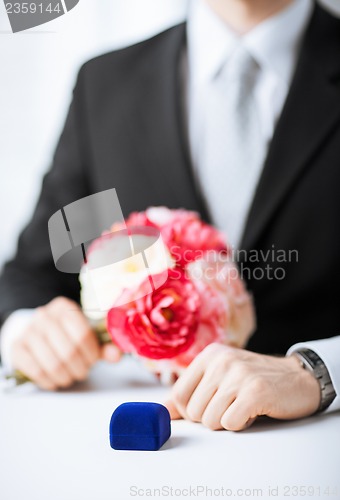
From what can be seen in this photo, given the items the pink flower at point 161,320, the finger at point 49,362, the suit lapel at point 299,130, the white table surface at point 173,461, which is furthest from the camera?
the suit lapel at point 299,130

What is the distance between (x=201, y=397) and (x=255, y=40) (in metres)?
0.47

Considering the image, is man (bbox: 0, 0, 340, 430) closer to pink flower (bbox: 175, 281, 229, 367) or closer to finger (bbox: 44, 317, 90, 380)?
finger (bbox: 44, 317, 90, 380)

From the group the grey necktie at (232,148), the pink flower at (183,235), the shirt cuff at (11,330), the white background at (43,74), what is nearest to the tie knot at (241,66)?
the grey necktie at (232,148)

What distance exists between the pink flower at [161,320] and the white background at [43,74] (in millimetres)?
421

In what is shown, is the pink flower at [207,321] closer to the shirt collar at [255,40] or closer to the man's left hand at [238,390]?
the man's left hand at [238,390]

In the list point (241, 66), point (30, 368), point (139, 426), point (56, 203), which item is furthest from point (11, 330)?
point (241, 66)

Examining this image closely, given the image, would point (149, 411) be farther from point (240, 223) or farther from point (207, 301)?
point (240, 223)

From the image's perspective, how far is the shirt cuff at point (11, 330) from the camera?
71 centimetres

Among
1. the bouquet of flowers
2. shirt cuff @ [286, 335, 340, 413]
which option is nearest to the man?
the bouquet of flowers

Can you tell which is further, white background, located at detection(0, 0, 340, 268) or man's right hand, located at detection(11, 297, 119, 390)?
white background, located at detection(0, 0, 340, 268)

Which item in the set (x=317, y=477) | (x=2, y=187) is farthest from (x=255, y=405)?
(x=2, y=187)

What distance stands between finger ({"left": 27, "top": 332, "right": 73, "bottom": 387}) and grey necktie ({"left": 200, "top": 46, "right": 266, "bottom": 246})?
0.25m

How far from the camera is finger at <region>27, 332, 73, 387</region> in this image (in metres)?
0.65

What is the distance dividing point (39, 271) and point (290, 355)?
1.31 ft
